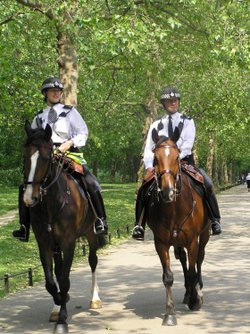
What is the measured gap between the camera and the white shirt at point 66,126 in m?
9.21

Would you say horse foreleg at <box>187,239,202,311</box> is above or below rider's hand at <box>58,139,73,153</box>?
below

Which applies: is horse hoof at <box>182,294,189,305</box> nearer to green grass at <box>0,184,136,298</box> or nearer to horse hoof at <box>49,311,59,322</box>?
horse hoof at <box>49,311,59,322</box>

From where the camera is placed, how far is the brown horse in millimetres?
8422

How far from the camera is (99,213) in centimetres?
962

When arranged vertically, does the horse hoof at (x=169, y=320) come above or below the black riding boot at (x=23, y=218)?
below

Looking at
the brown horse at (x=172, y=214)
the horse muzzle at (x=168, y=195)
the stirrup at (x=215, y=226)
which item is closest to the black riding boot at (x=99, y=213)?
the brown horse at (x=172, y=214)

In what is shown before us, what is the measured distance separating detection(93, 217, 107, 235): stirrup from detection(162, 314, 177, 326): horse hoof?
1.80 m

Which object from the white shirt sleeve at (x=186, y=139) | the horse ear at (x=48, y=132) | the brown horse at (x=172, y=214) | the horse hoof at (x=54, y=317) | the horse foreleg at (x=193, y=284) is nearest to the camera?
Answer: the horse ear at (x=48, y=132)

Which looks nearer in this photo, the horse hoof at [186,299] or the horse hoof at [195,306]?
the horse hoof at [195,306]

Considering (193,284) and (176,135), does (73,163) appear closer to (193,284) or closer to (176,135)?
(176,135)

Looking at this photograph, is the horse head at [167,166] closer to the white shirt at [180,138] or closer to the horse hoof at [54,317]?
the white shirt at [180,138]

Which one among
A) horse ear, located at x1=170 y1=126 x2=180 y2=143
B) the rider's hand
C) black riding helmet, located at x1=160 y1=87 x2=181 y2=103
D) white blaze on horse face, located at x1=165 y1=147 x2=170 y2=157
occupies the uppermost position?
black riding helmet, located at x1=160 y1=87 x2=181 y2=103

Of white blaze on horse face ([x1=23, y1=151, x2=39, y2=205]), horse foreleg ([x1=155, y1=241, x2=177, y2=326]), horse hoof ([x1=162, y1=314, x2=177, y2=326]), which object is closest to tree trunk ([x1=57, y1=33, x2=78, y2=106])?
horse foreleg ([x1=155, y1=241, x2=177, y2=326])

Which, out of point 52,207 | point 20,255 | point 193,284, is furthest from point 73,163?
point 20,255
